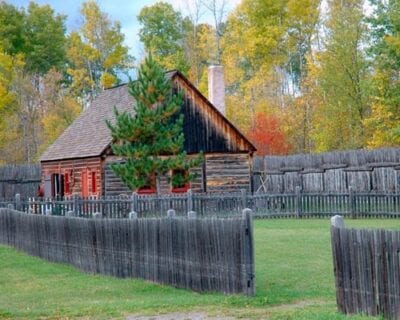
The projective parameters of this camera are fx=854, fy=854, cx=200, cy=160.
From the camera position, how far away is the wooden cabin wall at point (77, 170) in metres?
41.9

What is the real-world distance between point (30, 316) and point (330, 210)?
23.9 m

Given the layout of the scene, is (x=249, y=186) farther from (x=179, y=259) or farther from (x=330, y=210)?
(x=179, y=259)

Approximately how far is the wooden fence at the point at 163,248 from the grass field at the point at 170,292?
0.29 metres

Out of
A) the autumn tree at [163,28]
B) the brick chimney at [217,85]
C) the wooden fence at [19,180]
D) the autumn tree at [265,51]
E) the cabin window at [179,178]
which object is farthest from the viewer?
the autumn tree at [163,28]

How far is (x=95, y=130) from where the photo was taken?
4494 cm

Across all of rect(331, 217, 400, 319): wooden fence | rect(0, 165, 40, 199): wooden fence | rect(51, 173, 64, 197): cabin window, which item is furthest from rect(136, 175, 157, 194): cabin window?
rect(331, 217, 400, 319): wooden fence

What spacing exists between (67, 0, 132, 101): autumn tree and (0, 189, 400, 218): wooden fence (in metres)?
35.5

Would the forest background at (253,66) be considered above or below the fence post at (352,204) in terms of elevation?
above

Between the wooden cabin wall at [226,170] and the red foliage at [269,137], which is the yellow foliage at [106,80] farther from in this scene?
the wooden cabin wall at [226,170]

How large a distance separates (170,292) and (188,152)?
27.8m

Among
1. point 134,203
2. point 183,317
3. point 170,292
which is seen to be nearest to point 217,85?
point 134,203

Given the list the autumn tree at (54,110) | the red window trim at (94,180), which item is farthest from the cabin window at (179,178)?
the autumn tree at (54,110)

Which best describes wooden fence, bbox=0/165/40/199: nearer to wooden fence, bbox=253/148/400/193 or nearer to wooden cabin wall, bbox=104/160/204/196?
wooden cabin wall, bbox=104/160/204/196

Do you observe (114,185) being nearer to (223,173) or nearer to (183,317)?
(223,173)
